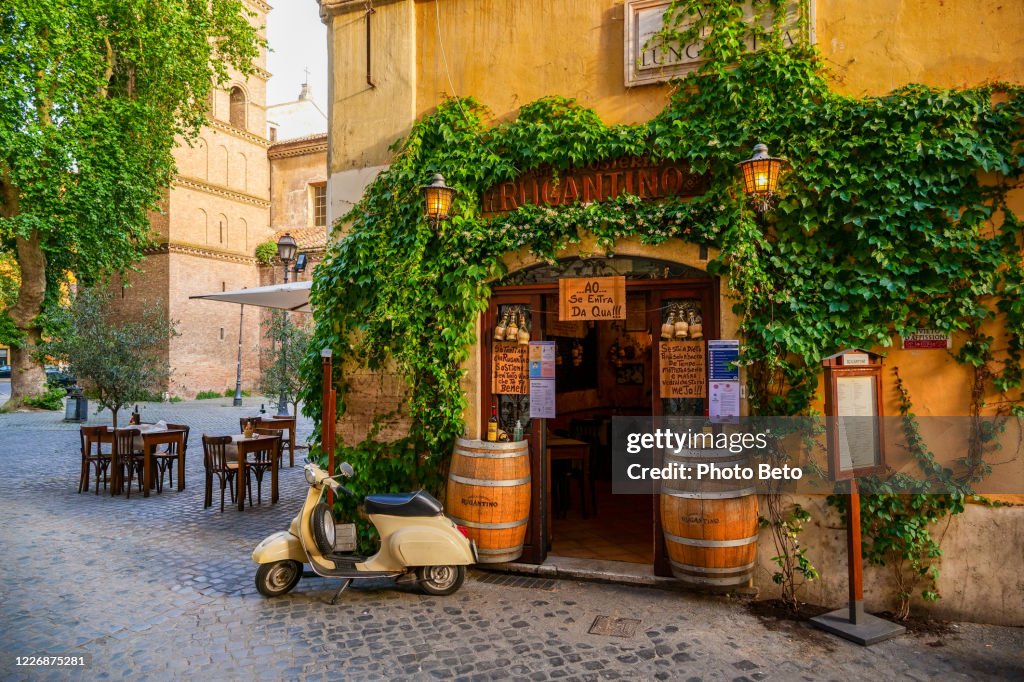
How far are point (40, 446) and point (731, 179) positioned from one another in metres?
14.0

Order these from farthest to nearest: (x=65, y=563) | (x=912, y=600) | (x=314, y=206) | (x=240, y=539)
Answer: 1. (x=314, y=206)
2. (x=240, y=539)
3. (x=65, y=563)
4. (x=912, y=600)

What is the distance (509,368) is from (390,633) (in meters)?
2.37

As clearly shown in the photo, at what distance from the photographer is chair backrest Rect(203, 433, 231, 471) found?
7.74 metres

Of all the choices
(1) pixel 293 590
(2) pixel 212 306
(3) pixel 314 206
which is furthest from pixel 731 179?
(3) pixel 314 206

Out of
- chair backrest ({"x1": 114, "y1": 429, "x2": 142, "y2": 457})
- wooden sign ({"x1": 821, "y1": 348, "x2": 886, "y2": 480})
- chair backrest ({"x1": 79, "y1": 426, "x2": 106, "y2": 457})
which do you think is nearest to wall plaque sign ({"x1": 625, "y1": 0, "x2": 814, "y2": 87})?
wooden sign ({"x1": 821, "y1": 348, "x2": 886, "y2": 480})

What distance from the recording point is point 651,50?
5363 mm

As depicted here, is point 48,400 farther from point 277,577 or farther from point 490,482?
point 490,482

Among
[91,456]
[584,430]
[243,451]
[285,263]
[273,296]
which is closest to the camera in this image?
[243,451]

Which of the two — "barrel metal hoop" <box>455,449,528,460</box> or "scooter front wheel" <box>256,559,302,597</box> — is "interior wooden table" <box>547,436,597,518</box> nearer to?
"barrel metal hoop" <box>455,449,528,460</box>

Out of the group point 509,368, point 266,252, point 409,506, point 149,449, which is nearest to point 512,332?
point 509,368

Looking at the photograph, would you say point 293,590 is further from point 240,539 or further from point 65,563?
point 65,563

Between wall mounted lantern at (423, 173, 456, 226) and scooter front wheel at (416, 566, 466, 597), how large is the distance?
2865 mm

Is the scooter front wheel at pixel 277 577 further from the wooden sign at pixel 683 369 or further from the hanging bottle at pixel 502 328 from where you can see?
the wooden sign at pixel 683 369

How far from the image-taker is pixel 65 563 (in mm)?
5707
